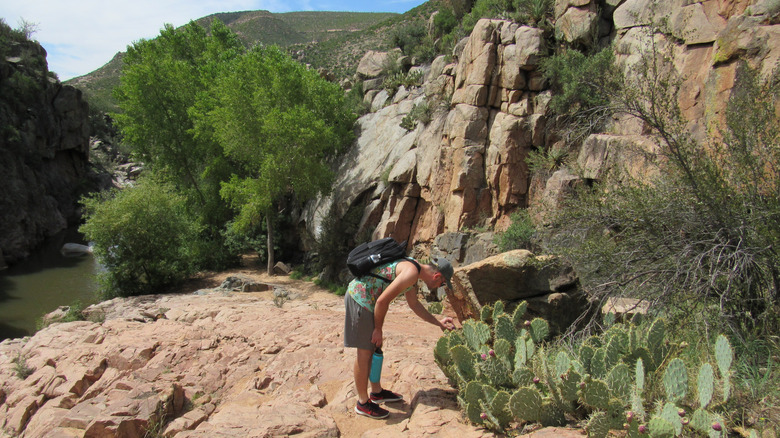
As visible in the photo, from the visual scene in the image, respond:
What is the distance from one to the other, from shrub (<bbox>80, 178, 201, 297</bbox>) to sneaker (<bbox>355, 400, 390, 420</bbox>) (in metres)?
15.1

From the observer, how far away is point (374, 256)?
12.7 ft

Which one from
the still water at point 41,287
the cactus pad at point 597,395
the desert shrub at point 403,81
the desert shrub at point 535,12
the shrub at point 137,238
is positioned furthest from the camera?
the desert shrub at point 403,81

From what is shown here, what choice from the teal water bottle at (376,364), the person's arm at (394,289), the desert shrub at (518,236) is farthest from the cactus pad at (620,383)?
the desert shrub at (518,236)

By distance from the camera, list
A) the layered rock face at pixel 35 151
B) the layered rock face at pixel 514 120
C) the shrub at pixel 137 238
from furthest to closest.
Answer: the layered rock face at pixel 35 151, the shrub at pixel 137 238, the layered rock face at pixel 514 120

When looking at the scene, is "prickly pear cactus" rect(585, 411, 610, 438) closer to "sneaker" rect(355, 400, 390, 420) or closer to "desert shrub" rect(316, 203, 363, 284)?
"sneaker" rect(355, 400, 390, 420)

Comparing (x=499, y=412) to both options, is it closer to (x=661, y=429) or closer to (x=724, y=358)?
(x=661, y=429)

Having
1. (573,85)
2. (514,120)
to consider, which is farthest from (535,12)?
(514,120)

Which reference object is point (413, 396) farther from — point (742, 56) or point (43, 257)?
point (43, 257)

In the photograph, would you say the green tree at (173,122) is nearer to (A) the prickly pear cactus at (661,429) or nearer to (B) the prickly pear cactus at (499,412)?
(B) the prickly pear cactus at (499,412)

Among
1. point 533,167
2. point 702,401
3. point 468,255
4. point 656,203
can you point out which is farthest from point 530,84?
point 702,401

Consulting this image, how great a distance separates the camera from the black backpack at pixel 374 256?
3852 millimetres

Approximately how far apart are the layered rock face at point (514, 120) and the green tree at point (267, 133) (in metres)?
2.15

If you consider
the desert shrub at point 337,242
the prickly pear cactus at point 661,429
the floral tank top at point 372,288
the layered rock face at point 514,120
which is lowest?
the desert shrub at point 337,242

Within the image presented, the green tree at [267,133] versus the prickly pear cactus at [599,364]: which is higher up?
the green tree at [267,133]
